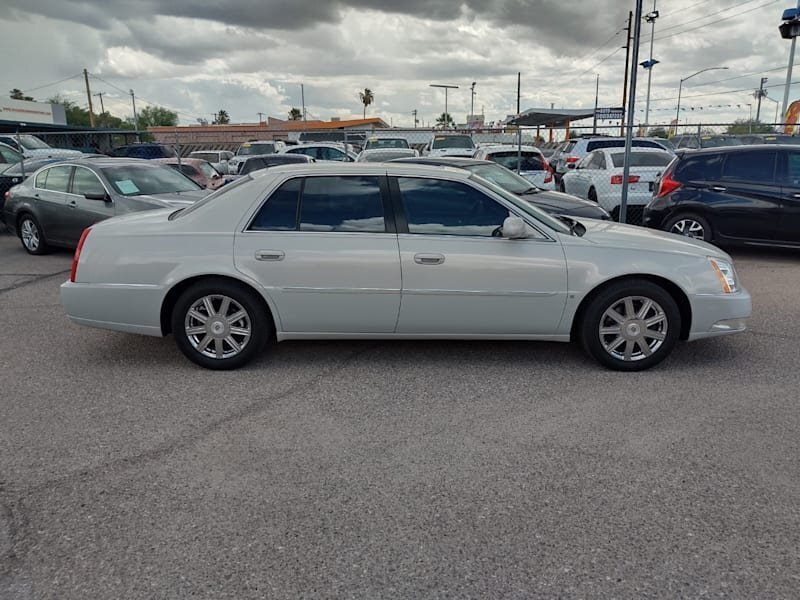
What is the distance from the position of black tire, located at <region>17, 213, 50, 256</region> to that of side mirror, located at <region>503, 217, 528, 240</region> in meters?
8.32

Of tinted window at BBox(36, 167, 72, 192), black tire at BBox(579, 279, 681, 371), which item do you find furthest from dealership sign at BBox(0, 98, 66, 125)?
black tire at BBox(579, 279, 681, 371)

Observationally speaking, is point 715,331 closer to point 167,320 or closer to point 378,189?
point 378,189

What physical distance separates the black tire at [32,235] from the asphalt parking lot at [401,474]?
5.52 m

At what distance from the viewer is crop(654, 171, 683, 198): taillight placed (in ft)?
30.3

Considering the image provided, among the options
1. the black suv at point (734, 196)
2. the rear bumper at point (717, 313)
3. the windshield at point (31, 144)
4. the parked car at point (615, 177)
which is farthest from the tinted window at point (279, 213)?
the windshield at point (31, 144)

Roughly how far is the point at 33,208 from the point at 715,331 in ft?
31.9

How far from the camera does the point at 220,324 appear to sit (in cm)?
475

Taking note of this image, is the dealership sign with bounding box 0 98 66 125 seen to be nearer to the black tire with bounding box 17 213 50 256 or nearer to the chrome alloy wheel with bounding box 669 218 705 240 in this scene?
the black tire with bounding box 17 213 50 256

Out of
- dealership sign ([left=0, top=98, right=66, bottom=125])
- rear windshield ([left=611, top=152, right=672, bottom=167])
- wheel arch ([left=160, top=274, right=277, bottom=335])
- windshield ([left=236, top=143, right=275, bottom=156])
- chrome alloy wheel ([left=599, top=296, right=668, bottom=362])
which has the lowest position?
chrome alloy wheel ([left=599, top=296, right=668, bottom=362])

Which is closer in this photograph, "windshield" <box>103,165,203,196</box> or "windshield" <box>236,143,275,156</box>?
"windshield" <box>103,165,203,196</box>

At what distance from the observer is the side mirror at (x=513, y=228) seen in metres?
4.55

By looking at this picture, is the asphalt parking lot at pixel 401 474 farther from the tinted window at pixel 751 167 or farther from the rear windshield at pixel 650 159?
the rear windshield at pixel 650 159

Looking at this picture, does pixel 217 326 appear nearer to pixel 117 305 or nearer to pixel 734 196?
pixel 117 305

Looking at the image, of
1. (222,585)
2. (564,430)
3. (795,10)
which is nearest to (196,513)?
(222,585)
